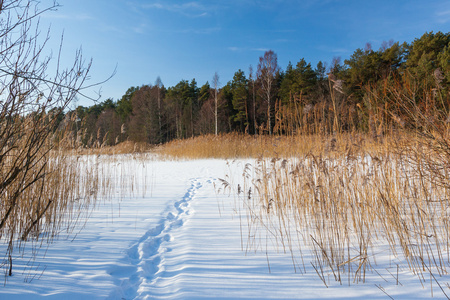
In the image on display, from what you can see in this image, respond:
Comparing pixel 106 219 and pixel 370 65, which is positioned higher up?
pixel 370 65

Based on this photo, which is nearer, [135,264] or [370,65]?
[135,264]

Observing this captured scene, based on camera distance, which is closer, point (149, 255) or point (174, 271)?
point (174, 271)

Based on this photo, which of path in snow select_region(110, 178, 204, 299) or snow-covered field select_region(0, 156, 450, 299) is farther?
path in snow select_region(110, 178, 204, 299)

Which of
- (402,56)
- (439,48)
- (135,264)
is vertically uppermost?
(402,56)

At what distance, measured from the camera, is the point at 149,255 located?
208cm

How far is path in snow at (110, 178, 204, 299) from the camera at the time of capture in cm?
154

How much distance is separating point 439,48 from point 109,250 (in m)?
21.2

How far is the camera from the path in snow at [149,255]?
5.07 feet

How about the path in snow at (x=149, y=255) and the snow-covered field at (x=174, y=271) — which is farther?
the path in snow at (x=149, y=255)

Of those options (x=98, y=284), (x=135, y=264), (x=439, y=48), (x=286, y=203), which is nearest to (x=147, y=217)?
(x=135, y=264)

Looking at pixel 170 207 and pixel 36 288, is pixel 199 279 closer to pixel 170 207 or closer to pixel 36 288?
pixel 36 288

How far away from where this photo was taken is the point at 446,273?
1512mm

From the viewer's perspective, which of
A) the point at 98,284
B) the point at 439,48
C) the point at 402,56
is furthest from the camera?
the point at 402,56

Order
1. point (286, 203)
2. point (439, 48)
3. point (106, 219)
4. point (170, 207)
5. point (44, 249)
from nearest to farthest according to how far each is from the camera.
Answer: point (44, 249), point (106, 219), point (286, 203), point (170, 207), point (439, 48)
